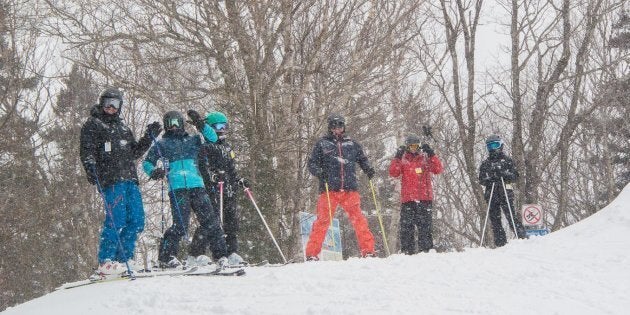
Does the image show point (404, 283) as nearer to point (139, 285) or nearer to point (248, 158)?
point (139, 285)

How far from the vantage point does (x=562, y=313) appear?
475cm

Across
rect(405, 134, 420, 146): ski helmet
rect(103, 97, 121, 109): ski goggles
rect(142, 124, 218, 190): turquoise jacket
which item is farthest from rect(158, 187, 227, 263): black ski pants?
rect(405, 134, 420, 146): ski helmet

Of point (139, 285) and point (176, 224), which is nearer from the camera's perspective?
point (139, 285)

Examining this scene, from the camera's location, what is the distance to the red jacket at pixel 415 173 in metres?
9.66

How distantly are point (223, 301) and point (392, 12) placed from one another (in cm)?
996

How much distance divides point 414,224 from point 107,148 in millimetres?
4802

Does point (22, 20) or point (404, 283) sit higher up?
point (22, 20)

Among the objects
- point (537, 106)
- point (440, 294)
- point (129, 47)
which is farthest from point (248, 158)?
point (440, 294)

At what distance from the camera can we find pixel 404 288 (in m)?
5.57

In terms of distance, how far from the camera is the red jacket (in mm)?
9656

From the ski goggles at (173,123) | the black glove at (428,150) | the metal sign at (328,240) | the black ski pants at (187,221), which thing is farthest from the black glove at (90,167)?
the metal sign at (328,240)

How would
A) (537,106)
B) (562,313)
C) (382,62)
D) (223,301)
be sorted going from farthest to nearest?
(537,106)
(382,62)
(223,301)
(562,313)

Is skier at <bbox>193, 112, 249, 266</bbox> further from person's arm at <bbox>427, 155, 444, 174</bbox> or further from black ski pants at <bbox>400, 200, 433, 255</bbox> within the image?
person's arm at <bbox>427, 155, 444, 174</bbox>

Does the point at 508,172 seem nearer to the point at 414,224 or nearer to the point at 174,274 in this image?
the point at 414,224
